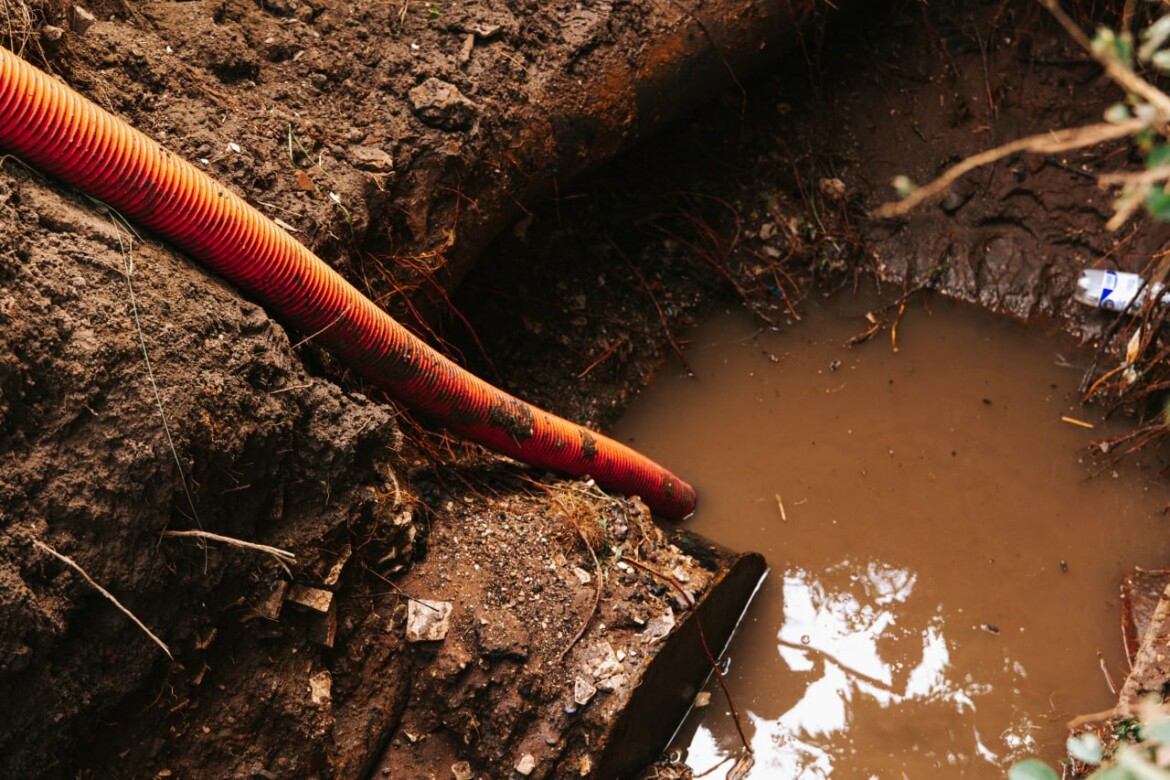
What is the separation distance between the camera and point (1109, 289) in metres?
3.58

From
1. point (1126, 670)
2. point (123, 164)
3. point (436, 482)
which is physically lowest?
point (436, 482)

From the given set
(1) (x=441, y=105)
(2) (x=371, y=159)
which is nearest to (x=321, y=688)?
(2) (x=371, y=159)

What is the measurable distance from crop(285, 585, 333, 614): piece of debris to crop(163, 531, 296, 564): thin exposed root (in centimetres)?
8

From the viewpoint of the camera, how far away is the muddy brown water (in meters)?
2.93

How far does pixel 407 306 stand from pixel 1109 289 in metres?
2.66

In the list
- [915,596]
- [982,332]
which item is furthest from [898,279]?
[915,596]

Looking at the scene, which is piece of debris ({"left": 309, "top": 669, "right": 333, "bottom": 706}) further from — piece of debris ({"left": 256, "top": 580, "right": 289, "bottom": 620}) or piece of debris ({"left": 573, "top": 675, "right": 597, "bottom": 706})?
piece of debris ({"left": 573, "top": 675, "right": 597, "bottom": 706})

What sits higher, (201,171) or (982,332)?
(982,332)

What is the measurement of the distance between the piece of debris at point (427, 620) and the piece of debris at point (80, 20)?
5.47 ft

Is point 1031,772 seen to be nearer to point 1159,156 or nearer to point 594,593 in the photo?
point 1159,156

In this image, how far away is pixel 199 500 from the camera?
2.04 meters

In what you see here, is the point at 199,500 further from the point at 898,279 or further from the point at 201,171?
the point at 898,279

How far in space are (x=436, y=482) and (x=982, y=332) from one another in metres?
2.30

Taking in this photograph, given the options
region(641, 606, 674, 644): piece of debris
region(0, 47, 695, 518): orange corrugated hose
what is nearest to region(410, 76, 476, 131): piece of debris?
region(0, 47, 695, 518): orange corrugated hose
